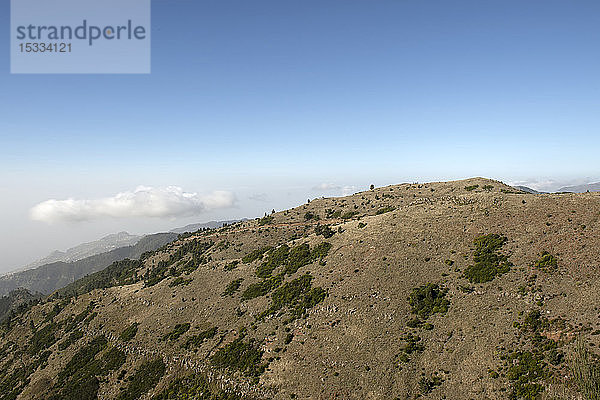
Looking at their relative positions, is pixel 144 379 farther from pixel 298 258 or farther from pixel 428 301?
pixel 428 301

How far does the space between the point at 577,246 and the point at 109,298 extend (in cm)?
11793

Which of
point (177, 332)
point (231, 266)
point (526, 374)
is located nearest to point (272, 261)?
point (231, 266)

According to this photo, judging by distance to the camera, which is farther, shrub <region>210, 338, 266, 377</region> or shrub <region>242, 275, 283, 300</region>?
shrub <region>242, 275, 283, 300</region>

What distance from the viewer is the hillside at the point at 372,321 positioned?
1403 inches

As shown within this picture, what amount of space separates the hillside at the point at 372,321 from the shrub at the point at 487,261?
0.27 meters

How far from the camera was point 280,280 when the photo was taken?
67.6 m

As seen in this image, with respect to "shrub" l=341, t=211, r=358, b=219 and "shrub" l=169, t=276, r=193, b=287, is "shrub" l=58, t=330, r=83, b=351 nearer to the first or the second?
"shrub" l=169, t=276, r=193, b=287

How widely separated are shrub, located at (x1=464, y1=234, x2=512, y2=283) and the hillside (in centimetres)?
27

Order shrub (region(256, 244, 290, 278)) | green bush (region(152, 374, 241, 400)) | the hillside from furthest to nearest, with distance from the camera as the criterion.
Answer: shrub (region(256, 244, 290, 278))
green bush (region(152, 374, 241, 400))
the hillside

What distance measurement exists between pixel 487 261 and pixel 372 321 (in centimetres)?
2265

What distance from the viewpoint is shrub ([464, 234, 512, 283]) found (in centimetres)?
4794

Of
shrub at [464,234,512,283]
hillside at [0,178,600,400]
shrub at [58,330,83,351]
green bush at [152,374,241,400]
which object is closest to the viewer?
hillside at [0,178,600,400]

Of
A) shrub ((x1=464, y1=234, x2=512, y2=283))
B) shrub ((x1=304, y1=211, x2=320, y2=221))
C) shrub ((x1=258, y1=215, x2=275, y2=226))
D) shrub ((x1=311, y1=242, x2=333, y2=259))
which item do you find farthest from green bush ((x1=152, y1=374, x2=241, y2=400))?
shrub ((x1=258, y1=215, x2=275, y2=226))

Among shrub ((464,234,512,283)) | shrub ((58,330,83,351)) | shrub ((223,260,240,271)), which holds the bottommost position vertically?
shrub ((58,330,83,351))
